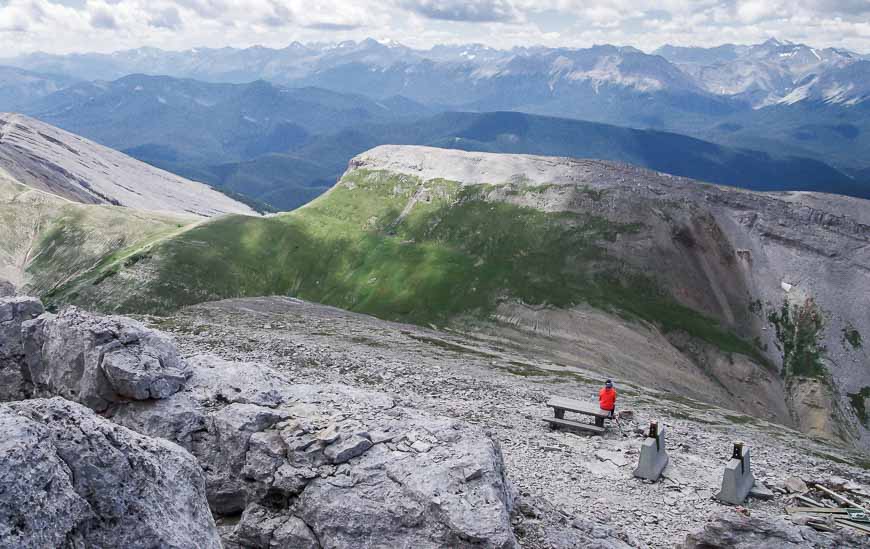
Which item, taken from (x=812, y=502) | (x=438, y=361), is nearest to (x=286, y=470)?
(x=812, y=502)

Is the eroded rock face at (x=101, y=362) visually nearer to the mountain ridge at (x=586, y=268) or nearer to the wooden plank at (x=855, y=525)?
the wooden plank at (x=855, y=525)

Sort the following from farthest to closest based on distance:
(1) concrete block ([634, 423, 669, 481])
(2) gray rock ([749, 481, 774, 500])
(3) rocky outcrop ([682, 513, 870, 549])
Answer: (1) concrete block ([634, 423, 669, 481]) < (2) gray rock ([749, 481, 774, 500]) < (3) rocky outcrop ([682, 513, 870, 549])

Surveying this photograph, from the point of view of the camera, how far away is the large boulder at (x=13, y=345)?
2409 centimetres

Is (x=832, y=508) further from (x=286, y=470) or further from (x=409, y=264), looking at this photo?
(x=409, y=264)

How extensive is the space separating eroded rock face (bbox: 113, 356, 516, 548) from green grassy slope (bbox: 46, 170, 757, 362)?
86.2 m

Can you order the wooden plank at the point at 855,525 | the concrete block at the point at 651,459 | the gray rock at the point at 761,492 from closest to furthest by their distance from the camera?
1. the wooden plank at the point at 855,525
2. the gray rock at the point at 761,492
3. the concrete block at the point at 651,459

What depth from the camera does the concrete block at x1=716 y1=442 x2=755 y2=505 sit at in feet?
87.6

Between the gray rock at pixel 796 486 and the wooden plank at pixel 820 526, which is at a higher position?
the wooden plank at pixel 820 526

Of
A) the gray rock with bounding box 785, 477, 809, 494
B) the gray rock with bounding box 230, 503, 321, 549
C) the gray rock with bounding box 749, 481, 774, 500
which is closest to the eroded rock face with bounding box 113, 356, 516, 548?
the gray rock with bounding box 230, 503, 321, 549

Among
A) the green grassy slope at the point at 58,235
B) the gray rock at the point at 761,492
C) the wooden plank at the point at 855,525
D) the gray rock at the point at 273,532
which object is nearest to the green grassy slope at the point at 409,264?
the green grassy slope at the point at 58,235

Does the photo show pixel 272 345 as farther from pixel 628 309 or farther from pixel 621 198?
pixel 621 198

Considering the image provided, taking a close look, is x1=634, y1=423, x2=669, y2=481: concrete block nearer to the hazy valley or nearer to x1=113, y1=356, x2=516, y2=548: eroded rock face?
the hazy valley

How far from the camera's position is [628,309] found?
107 metres

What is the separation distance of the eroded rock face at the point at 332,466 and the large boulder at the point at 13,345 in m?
5.69
